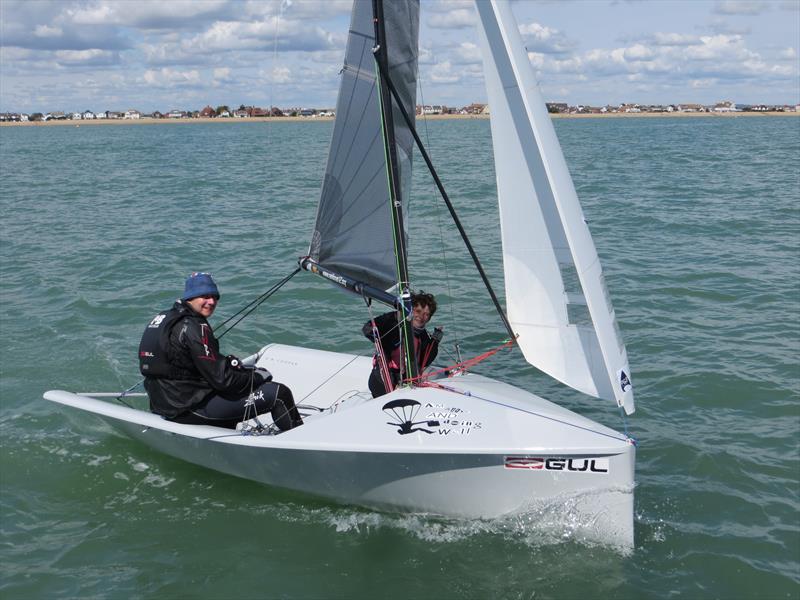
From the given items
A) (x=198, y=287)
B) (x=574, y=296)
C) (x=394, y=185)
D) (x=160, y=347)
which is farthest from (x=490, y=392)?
(x=160, y=347)

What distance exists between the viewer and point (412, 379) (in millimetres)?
5656

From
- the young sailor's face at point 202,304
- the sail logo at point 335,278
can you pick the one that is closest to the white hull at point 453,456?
the young sailor's face at point 202,304

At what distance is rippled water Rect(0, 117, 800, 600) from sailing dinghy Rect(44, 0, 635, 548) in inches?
9.8

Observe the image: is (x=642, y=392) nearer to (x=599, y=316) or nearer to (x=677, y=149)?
(x=599, y=316)

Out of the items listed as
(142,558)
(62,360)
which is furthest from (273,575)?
(62,360)

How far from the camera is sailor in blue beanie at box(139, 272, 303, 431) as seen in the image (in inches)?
210

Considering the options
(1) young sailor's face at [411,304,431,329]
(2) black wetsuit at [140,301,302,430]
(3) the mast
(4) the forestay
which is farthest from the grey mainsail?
(2) black wetsuit at [140,301,302,430]

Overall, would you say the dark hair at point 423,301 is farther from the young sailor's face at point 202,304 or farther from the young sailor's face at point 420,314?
the young sailor's face at point 202,304

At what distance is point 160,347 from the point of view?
541 cm

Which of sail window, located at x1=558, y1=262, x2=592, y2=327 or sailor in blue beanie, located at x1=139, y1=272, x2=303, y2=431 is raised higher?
sail window, located at x1=558, y1=262, x2=592, y2=327

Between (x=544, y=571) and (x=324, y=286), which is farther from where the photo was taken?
(x=324, y=286)

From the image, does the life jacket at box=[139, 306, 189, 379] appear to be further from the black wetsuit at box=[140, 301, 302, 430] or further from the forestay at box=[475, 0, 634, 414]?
the forestay at box=[475, 0, 634, 414]

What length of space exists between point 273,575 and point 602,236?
11.6 m

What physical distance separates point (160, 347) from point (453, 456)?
2.16m
